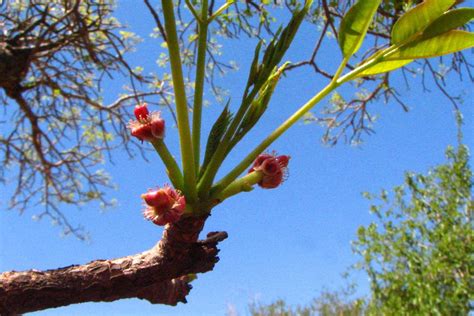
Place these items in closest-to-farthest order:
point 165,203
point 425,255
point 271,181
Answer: point 165,203 → point 271,181 → point 425,255

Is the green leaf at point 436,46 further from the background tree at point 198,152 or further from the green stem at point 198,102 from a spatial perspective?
the green stem at point 198,102

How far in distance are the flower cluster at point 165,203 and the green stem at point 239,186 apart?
0.10m

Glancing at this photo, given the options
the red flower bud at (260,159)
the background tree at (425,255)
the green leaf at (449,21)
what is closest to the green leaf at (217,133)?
the red flower bud at (260,159)

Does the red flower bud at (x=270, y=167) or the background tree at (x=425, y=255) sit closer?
the red flower bud at (x=270, y=167)

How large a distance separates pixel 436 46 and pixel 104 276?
3.22 ft

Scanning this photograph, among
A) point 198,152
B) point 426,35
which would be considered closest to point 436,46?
point 426,35

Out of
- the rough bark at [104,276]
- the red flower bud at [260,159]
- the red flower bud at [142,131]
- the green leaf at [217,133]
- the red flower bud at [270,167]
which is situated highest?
the red flower bud at [142,131]

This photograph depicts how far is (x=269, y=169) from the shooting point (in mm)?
1251

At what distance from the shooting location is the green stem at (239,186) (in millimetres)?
1216

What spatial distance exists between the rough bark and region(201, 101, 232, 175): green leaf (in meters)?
0.21

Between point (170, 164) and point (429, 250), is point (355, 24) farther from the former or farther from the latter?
point (429, 250)

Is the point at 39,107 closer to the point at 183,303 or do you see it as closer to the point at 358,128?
the point at 358,128

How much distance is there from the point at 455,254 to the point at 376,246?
3.58 feet

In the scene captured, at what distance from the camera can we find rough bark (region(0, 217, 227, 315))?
1334 mm
